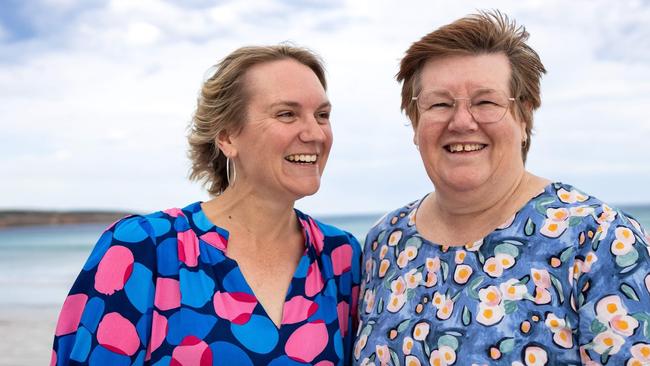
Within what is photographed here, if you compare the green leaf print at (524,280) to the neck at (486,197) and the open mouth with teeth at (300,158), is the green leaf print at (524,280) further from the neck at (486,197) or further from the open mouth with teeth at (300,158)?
the open mouth with teeth at (300,158)

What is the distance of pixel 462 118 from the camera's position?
2637 millimetres

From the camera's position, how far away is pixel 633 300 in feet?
7.47

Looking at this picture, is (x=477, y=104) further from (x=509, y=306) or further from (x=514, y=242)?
(x=509, y=306)

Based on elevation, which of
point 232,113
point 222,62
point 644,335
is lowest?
point 644,335

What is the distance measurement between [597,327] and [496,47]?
1032mm

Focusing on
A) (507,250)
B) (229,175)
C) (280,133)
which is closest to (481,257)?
(507,250)

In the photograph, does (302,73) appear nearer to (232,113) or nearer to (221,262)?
(232,113)

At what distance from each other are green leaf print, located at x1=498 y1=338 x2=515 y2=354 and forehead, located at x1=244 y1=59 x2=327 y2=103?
1.28 metres

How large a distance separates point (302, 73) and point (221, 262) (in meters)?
0.88

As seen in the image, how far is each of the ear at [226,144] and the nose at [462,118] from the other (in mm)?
980

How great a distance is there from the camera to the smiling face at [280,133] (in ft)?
10.0

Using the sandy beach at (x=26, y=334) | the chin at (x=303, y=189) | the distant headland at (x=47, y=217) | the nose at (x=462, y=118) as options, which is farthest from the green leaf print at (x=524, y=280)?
the distant headland at (x=47, y=217)

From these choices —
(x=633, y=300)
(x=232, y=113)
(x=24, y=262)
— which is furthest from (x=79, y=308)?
(x=24, y=262)

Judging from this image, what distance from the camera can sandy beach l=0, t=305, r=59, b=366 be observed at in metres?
7.48
